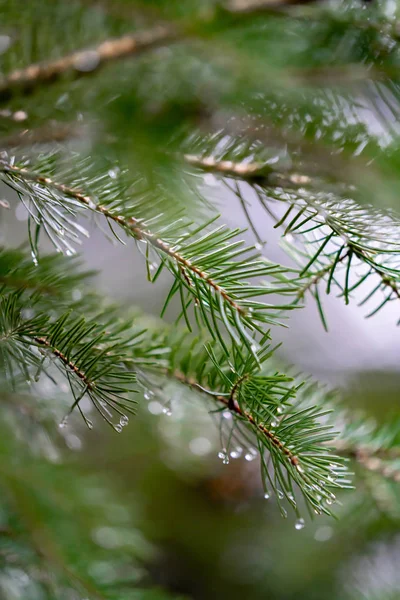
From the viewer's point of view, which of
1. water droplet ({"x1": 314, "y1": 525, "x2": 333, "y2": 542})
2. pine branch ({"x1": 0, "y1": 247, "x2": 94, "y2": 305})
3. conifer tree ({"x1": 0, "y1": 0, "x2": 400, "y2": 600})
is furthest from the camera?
water droplet ({"x1": 314, "y1": 525, "x2": 333, "y2": 542})

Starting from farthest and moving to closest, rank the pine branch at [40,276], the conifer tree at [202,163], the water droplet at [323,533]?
the water droplet at [323,533] < the pine branch at [40,276] < the conifer tree at [202,163]

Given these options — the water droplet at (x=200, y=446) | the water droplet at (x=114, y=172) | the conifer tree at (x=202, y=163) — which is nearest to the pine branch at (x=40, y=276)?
the conifer tree at (x=202, y=163)

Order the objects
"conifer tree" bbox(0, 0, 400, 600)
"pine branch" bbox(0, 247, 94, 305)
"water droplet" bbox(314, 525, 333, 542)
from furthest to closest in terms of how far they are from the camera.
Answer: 1. "water droplet" bbox(314, 525, 333, 542)
2. "pine branch" bbox(0, 247, 94, 305)
3. "conifer tree" bbox(0, 0, 400, 600)

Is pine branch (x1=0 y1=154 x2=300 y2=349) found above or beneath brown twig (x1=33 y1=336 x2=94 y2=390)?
above

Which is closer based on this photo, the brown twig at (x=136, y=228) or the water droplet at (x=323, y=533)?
the brown twig at (x=136, y=228)

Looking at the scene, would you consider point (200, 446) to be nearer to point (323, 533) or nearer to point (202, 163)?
point (323, 533)

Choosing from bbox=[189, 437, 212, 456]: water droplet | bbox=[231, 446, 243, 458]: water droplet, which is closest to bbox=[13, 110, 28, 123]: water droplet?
bbox=[231, 446, 243, 458]: water droplet

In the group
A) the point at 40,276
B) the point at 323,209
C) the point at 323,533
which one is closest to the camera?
the point at 323,209

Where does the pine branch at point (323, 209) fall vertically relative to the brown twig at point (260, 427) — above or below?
above

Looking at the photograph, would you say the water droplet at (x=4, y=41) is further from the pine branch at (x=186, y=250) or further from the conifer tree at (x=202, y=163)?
the pine branch at (x=186, y=250)

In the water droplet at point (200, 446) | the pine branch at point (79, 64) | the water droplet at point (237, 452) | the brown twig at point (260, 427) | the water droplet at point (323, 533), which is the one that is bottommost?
the water droplet at point (200, 446)

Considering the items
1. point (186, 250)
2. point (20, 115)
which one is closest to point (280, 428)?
point (186, 250)

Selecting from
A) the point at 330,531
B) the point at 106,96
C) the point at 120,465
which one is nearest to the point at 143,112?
the point at 106,96

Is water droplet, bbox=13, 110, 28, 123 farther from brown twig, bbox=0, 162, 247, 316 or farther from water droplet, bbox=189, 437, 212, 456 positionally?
water droplet, bbox=189, 437, 212, 456
